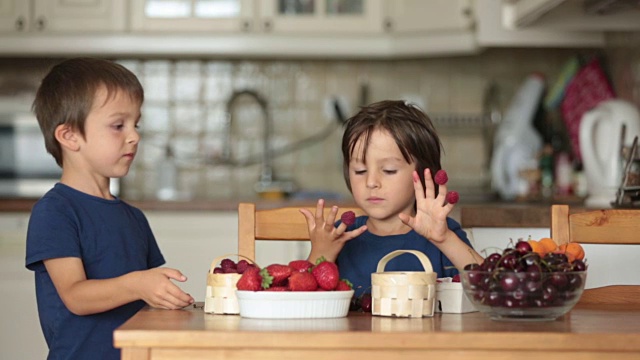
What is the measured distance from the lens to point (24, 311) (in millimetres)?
3627

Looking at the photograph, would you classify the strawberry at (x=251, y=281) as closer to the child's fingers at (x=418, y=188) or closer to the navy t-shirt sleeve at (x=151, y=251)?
the child's fingers at (x=418, y=188)

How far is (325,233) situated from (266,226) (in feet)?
0.77

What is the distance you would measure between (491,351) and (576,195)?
276cm

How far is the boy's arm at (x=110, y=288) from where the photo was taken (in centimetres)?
153

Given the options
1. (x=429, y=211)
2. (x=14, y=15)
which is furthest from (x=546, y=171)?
(x=429, y=211)

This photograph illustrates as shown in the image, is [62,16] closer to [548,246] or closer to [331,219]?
[331,219]

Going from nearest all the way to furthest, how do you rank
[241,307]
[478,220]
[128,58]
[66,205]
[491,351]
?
[491,351], [241,307], [66,205], [478,220], [128,58]

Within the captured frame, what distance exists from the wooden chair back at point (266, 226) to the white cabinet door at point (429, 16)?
87.1 inches

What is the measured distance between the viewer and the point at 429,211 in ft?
5.11

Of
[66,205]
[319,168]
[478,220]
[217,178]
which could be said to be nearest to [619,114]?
[478,220]

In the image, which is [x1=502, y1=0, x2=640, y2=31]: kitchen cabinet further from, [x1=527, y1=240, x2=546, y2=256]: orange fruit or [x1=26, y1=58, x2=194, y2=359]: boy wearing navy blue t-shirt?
[x1=527, y1=240, x2=546, y2=256]: orange fruit

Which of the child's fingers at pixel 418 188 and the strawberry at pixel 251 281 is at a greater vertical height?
the child's fingers at pixel 418 188

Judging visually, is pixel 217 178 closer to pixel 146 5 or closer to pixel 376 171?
pixel 146 5

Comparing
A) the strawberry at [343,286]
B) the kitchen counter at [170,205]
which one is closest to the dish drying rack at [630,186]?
the kitchen counter at [170,205]
